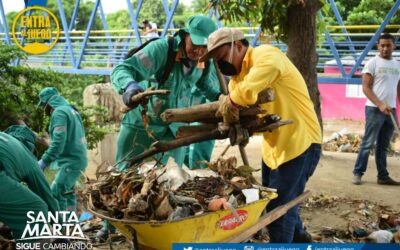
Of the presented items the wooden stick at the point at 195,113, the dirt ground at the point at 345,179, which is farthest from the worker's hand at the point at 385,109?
the wooden stick at the point at 195,113

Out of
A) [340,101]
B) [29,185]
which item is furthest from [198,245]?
[340,101]

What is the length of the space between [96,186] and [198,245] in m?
0.69

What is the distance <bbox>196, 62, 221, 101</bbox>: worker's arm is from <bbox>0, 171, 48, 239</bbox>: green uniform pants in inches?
65.6

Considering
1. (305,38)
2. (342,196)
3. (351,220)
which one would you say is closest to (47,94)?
(305,38)

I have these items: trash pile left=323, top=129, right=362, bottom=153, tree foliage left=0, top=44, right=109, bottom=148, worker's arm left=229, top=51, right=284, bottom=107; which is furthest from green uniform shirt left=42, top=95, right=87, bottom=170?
trash pile left=323, top=129, right=362, bottom=153

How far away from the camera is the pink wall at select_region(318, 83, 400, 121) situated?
1254 cm

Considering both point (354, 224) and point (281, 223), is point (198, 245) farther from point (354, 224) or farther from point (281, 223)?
point (354, 224)

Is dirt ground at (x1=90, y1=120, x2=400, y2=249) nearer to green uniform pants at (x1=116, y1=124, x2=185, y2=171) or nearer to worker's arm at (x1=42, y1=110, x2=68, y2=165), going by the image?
green uniform pants at (x1=116, y1=124, x2=185, y2=171)

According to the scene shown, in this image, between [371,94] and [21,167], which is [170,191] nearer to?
[21,167]

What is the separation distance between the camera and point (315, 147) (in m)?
3.46

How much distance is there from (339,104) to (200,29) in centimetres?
993

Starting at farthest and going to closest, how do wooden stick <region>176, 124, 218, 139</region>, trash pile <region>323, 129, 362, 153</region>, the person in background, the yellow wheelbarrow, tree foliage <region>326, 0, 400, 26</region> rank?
tree foliage <region>326, 0, 400, 26</region> → the person in background → trash pile <region>323, 129, 362, 153</region> → wooden stick <region>176, 124, 218, 139</region> → the yellow wheelbarrow

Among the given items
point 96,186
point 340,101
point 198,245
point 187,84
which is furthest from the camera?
point 340,101

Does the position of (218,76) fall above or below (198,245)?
above
